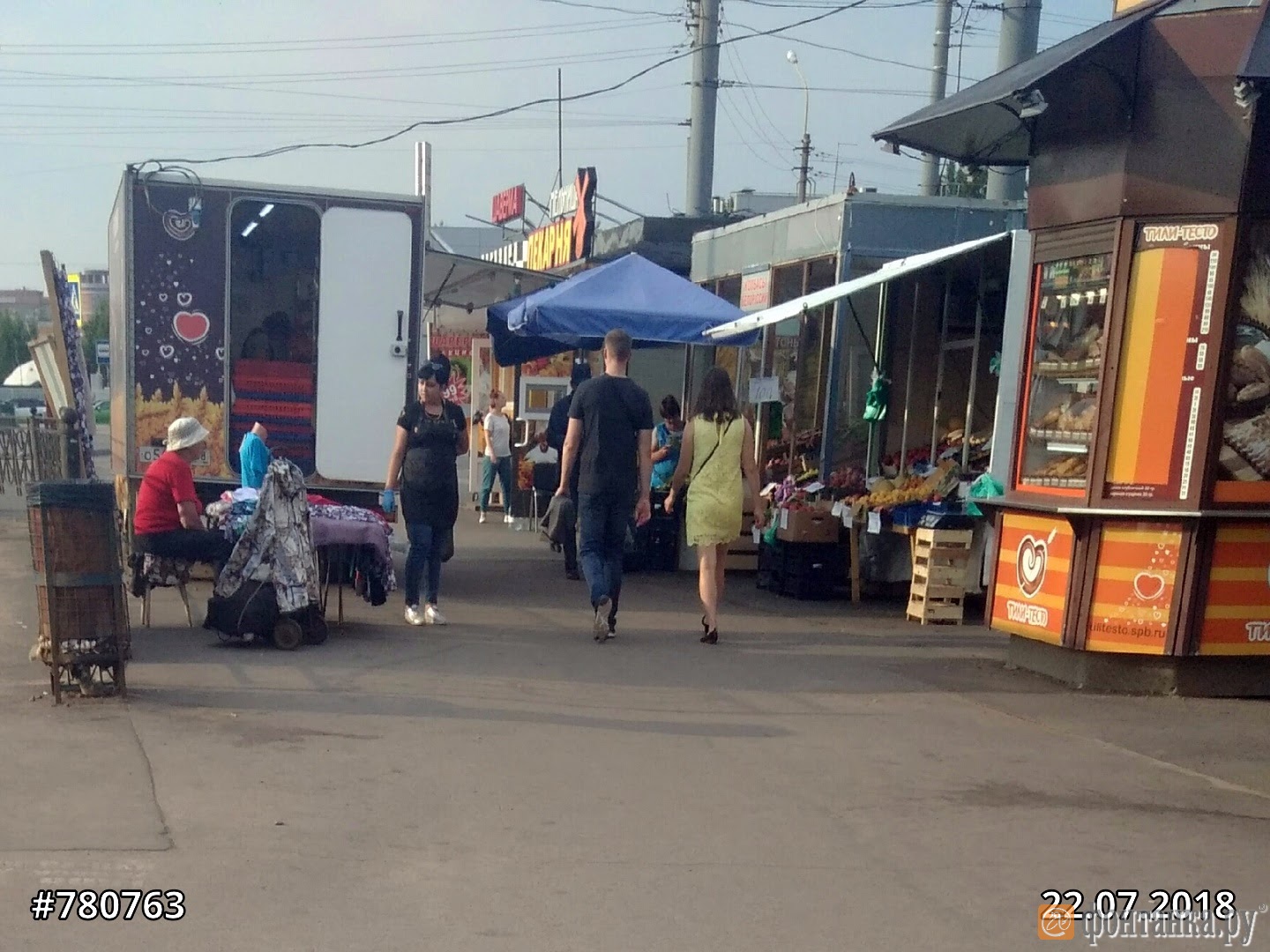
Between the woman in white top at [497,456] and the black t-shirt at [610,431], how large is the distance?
8949 millimetres

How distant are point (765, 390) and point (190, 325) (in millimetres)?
5437

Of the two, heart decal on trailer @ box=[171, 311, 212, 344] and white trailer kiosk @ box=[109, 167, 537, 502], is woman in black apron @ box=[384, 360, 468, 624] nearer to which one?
white trailer kiosk @ box=[109, 167, 537, 502]

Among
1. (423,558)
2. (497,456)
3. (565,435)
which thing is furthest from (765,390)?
(497,456)

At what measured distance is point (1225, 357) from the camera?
7.76 metres

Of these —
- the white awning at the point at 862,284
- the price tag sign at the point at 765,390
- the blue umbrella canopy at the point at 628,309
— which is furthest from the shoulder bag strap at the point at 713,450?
the price tag sign at the point at 765,390

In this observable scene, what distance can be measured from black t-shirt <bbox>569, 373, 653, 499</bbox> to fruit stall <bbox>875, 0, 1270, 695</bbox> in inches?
108

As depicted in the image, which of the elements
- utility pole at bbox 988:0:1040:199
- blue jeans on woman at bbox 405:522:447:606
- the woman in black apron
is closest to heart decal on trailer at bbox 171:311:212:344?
the woman in black apron

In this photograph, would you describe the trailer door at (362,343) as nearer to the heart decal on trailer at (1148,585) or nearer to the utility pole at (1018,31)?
the heart decal on trailer at (1148,585)

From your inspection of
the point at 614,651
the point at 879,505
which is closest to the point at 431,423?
the point at 614,651

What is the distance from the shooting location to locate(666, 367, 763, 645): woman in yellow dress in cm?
952

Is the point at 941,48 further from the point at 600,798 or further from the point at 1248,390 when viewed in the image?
the point at 600,798

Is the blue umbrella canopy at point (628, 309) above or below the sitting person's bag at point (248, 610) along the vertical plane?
above

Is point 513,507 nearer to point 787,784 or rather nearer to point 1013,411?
point 1013,411

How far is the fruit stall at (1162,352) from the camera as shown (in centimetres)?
769
